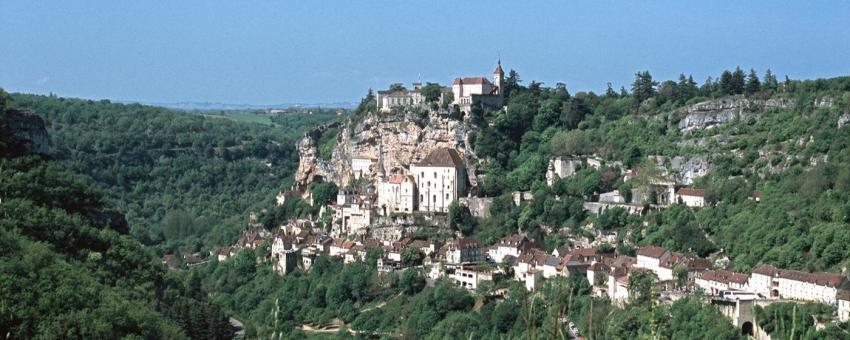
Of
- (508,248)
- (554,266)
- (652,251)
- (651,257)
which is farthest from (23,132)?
(652,251)

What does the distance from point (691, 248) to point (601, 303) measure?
598cm

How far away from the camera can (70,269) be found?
2528 cm

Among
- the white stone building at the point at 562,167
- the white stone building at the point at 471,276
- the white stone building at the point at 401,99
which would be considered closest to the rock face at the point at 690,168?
the white stone building at the point at 562,167

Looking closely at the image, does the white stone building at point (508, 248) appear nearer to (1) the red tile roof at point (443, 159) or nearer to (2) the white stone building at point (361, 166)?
(1) the red tile roof at point (443, 159)

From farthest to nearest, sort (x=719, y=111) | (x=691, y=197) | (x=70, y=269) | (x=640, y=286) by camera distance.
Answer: (x=719, y=111)
(x=691, y=197)
(x=640, y=286)
(x=70, y=269)

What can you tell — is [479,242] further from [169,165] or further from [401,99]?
[169,165]

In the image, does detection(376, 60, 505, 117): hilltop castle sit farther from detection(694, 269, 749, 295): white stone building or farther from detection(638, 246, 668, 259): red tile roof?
detection(694, 269, 749, 295): white stone building

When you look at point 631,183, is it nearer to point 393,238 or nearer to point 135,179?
point 393,238

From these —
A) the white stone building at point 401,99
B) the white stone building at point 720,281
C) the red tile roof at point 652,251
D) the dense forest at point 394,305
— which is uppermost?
the white stone building at point 401,99

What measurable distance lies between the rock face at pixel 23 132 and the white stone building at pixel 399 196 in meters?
18.4

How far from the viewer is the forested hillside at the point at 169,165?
6645 centimetres

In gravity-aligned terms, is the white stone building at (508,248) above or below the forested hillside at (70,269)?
below

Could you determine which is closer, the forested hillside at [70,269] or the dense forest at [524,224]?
the forested hillside at [70,269]

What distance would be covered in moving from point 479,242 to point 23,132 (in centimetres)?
1829
